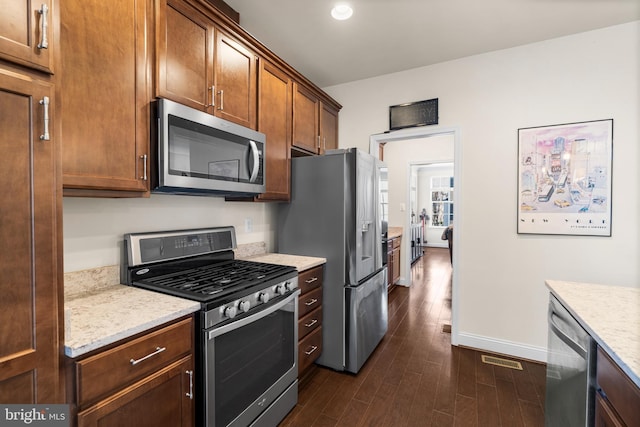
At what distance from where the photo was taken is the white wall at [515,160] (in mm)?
2361

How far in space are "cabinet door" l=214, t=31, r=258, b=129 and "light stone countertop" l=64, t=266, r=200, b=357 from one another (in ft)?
3.65

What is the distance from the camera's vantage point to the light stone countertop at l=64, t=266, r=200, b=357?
3.32 feet

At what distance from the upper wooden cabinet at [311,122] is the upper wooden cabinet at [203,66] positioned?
58cm

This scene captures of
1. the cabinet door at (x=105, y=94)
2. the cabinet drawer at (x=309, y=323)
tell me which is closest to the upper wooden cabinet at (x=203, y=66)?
the cabinet door at (x=105, y=94)

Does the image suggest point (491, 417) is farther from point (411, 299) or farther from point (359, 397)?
point (411, 299)

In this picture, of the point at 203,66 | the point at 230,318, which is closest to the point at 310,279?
the point at 230,318

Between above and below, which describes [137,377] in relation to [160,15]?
below

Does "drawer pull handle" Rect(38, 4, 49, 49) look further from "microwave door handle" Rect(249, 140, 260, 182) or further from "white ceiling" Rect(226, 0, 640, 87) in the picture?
"white ceiling" Rect(226, 0, 640, 87)

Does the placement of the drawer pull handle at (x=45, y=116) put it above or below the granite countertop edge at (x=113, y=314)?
above

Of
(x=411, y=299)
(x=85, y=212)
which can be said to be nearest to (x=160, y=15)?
(x=85, y=212)

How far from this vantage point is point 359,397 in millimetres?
2117

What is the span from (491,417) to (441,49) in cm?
291

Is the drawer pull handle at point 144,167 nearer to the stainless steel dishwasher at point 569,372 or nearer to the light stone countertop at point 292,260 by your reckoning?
the light stone countertop at point 292,260

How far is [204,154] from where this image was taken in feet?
5.57
